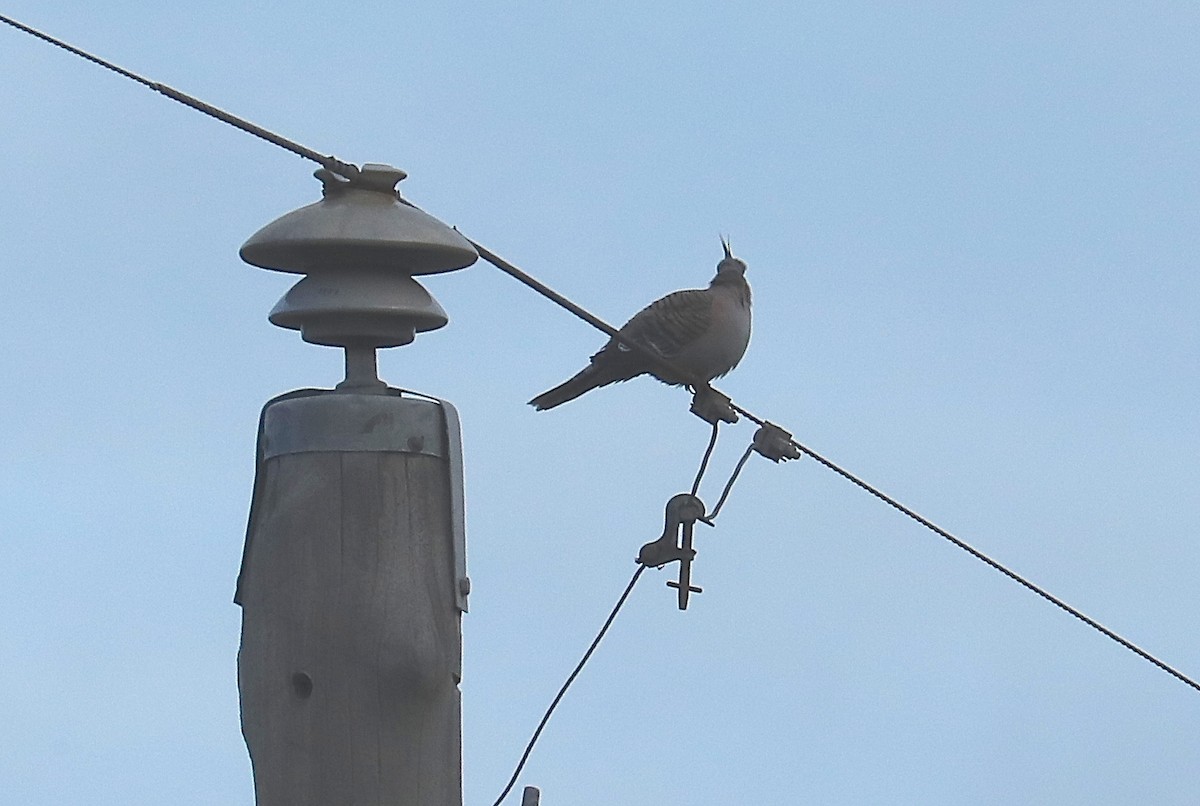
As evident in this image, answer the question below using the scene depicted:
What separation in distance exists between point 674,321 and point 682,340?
0.08 m

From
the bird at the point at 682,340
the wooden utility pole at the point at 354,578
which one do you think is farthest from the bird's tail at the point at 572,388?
the wooden utility pole at the point at 354,578

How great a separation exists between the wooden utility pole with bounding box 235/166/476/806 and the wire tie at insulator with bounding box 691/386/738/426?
1052mm

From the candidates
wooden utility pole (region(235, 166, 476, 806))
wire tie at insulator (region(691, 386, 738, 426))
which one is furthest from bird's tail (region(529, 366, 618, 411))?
wooden utility pole (region(235, 166, 476, 806))

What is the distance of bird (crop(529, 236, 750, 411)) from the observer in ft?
16.9

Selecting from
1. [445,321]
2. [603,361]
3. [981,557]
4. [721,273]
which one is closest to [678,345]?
[603,361]

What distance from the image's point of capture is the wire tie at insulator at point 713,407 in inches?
144

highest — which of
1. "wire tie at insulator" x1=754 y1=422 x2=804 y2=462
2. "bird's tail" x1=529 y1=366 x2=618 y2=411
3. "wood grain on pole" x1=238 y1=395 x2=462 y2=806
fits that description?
"bird's tail" x1=529 y1=366 x2=618 y2=411

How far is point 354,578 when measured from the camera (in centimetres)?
254

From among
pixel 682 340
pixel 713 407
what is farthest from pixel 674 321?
pixel 713 407

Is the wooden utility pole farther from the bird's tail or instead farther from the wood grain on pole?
the bird's tail

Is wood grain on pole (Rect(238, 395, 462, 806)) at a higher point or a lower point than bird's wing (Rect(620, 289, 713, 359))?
lower

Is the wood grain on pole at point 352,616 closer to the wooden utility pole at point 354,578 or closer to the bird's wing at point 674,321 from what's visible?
the wooden utility pole at point 354,578

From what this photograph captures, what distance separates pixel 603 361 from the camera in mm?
5238

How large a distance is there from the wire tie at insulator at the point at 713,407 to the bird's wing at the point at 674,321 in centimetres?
126
